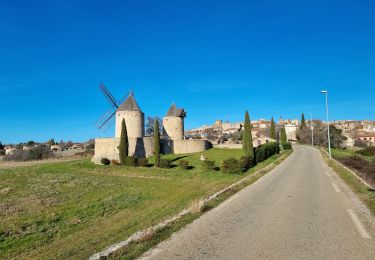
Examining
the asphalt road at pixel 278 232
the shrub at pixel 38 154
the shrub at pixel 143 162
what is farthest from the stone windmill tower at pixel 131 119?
the asphalt road at pixel 278 232

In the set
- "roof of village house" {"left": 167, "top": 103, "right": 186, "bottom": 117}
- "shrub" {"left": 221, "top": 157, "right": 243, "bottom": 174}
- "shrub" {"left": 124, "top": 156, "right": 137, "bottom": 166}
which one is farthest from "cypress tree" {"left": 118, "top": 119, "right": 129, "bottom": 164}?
"shrub" {"left": 221, "top": 157, "right": 243, "bottom": 174}

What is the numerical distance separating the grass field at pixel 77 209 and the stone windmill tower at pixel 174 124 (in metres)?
26.0

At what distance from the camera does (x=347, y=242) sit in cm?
698

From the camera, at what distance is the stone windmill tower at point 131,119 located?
50.5 m

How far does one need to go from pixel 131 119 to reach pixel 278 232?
145ft

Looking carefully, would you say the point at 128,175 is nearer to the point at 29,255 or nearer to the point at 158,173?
the point at 158,173

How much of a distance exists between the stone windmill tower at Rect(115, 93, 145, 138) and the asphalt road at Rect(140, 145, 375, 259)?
39.1 metres

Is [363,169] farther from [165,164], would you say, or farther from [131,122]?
[131,122]

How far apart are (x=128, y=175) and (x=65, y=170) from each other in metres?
8.49

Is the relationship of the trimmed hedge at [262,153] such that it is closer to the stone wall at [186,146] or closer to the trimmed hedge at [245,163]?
the trimmed hedge at [245,163]

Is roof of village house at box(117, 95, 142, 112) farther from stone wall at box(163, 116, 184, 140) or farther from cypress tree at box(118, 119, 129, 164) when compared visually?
stone wall at box(163, 116, 184, 140)

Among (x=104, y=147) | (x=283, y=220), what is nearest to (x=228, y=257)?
(x=283, y=220)

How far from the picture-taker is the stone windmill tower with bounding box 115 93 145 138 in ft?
166

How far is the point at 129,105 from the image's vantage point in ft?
169
